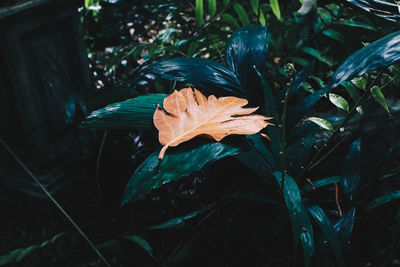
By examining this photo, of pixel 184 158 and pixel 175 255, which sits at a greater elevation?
pixel 184 158

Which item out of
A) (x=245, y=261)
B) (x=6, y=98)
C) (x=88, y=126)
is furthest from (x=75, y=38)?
(x=245, y=261)

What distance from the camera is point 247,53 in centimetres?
95

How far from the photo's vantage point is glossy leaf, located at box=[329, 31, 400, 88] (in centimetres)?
69

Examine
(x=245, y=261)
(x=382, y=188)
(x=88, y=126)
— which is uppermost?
(x=88, y=126)

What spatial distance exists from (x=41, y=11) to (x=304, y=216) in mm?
1168

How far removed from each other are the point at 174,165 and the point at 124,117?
0.58 feet

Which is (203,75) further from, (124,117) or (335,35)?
(335,35)

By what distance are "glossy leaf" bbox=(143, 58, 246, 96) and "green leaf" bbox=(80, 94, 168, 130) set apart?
0.36ft

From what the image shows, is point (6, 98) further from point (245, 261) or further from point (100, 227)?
point (245, 261)

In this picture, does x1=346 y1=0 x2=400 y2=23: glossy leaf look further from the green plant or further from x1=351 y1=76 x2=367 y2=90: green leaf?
x1=351 y1=76 x2=367 y2=90: green leaf

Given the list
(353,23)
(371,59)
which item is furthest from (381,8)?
(353,23)

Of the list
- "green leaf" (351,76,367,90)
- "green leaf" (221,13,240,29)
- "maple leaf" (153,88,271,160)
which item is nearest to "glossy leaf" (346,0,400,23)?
"green leaf" (351,76,367,90)

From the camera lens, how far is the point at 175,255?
47.9 inches

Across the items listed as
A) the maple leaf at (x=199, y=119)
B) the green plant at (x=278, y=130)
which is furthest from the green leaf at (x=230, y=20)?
the maple leaf at (x=199, y=119)
